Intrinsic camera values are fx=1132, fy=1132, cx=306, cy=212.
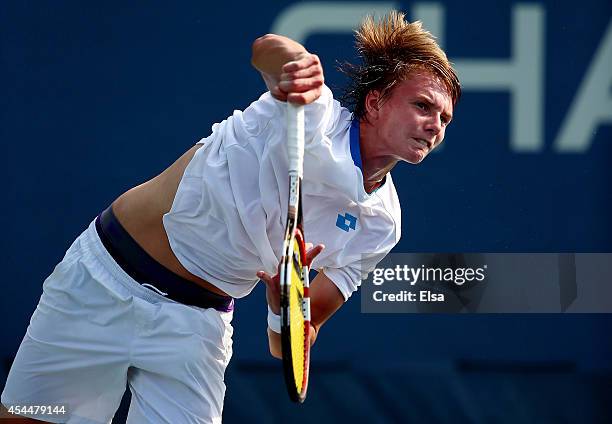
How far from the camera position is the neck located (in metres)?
2.97

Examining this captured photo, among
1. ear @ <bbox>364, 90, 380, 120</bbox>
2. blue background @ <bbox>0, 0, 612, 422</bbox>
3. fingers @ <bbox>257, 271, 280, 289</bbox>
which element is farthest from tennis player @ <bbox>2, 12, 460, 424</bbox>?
blue background @ <bbox>0, 0, 612, 422</bbox>

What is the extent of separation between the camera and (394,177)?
4.53 m

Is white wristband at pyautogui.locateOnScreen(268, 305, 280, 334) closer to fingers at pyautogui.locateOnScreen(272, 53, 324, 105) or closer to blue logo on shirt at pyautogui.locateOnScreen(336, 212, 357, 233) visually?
blue logo on shirt at pyautogui.locateOnScreen(336, 212, 357, 233)

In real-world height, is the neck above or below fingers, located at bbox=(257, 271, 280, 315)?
above

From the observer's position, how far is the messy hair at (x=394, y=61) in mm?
3018

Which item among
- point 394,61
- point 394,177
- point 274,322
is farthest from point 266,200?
point 394,177

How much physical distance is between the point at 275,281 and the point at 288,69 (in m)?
0.49

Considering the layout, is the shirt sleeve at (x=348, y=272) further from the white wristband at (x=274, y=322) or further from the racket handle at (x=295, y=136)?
the racket handle at (x=295, y=136)

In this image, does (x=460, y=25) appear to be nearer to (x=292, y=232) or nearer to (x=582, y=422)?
(x=582, y=422)

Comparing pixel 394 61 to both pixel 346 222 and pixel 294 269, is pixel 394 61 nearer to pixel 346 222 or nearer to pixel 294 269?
pixel 346 222

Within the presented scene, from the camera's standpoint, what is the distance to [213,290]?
312cm

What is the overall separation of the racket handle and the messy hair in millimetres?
426

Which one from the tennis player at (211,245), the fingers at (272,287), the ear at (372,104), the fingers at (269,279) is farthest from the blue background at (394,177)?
the fingers at (269,279)

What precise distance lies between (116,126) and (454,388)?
171 centimetres
